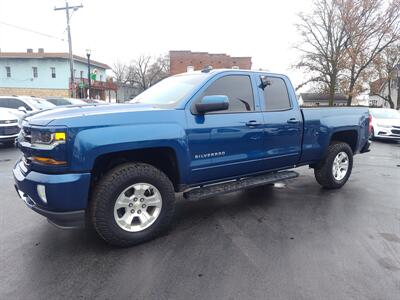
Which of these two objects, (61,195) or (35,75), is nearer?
(61,195)

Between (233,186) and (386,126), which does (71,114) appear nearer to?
(233,186)

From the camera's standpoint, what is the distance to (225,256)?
333 cm

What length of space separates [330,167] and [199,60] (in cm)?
4941

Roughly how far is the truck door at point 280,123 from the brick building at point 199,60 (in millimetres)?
48122

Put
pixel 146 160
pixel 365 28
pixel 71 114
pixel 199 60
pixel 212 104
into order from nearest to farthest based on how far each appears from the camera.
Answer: pixel 71 114 → pixel 212 104 → pixel 146 160 → pixel 365 28 → pixel 199 60

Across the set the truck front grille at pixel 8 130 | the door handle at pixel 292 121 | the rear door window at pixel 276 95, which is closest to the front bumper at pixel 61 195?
the rear door window at pixel 276 95

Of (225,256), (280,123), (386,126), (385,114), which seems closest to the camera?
(225,256)

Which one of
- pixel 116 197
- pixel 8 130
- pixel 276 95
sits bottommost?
pixel 116 197

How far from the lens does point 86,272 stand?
301 cm

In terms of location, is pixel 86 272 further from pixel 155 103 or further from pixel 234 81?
pixel 234 81

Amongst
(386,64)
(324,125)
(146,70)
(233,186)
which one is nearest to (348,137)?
(324,125)

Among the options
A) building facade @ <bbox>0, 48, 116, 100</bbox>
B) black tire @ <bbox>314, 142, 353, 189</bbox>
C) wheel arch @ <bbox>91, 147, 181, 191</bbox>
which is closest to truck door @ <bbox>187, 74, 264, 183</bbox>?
wheel arch @ <bbox>91, 147, 181, 191</bbox>

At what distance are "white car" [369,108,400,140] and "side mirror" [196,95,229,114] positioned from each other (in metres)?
12.2

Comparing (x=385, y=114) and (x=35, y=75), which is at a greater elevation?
(x=35, y=75)
